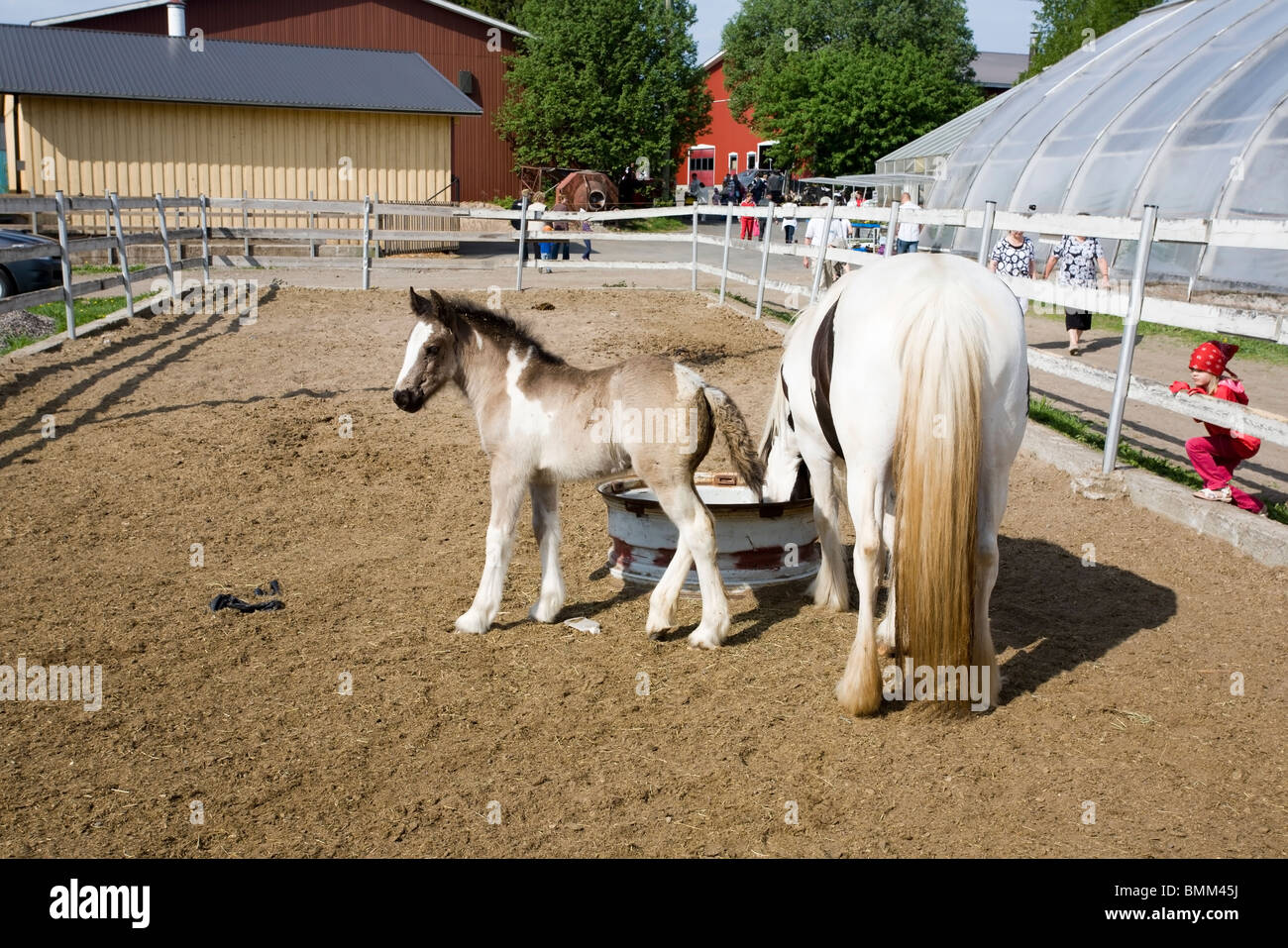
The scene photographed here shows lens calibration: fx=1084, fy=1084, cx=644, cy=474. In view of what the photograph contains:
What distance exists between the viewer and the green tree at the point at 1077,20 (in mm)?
39875

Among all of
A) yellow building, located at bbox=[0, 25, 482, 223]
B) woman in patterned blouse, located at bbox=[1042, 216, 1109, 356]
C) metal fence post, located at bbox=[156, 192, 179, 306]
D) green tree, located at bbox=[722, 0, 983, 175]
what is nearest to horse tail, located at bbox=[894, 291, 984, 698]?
woman in patterned blouse, located at bbox=[1042, 216, 1109, 356]

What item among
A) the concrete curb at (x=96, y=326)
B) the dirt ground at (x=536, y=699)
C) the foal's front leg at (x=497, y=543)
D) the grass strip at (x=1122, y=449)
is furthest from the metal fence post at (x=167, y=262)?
the foal's front leg at (x=497, y=543)

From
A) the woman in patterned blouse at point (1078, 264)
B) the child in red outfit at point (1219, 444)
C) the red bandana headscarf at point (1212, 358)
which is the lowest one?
the child in red outfit at point (1219, 444)

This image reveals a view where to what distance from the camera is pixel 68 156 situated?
28.0 metres

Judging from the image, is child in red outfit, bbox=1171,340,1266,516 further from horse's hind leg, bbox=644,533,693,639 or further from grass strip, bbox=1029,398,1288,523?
horse's hind leg, bbox=644,533,693,639

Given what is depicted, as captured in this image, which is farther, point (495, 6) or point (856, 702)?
point (495, 6)

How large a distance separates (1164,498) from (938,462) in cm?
376

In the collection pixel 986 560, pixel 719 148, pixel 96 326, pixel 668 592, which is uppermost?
pixel 719 148

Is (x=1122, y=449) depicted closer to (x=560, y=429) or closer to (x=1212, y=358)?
(x=1212, y=358)

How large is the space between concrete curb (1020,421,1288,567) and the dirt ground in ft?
0.37

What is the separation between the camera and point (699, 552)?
5035 mm

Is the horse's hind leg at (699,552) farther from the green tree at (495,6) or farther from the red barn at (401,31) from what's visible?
the green tree at (495,6)

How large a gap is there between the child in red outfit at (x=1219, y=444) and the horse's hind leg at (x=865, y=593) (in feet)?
11.7

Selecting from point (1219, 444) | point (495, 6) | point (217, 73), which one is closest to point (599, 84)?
point (495, 6)
